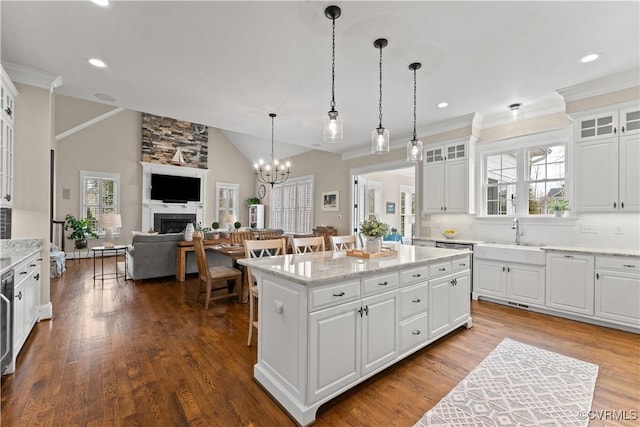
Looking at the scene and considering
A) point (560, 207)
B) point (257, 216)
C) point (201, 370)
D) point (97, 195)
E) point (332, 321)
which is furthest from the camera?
point (257, 216)

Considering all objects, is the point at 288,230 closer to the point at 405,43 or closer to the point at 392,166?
the point at 392,166

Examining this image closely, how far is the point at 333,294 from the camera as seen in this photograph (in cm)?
193

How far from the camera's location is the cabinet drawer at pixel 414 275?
7.99 ft

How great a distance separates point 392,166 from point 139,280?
5.55m

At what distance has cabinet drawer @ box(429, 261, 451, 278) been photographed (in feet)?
9.05

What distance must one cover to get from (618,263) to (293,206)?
7388 millimetres

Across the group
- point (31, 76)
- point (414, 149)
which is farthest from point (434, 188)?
point (31, 76)

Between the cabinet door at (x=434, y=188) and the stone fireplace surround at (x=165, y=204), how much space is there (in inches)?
293

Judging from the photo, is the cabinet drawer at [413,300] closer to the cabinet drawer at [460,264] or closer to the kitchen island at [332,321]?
the kitchen island at [332,321]

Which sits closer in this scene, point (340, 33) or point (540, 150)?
point (340, 33)

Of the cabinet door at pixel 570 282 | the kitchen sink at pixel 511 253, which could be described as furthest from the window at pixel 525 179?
the cabinet door at pixel 570 282

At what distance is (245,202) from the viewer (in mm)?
10961

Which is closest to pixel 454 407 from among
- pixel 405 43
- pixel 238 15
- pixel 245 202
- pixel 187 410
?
pixel 187 410

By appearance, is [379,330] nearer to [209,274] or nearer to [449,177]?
[209,274]
